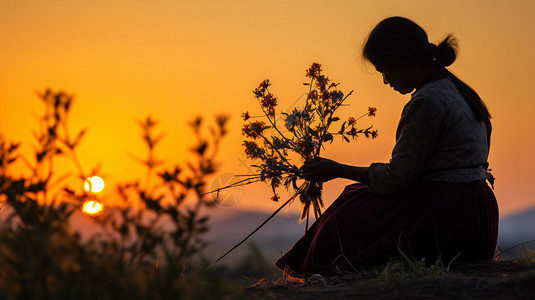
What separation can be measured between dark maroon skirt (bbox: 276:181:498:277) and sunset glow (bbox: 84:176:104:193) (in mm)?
2249

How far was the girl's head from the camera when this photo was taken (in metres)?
4.43

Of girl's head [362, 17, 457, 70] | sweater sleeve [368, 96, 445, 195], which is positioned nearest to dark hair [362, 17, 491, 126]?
girl's head [362, 17, 457, 70]

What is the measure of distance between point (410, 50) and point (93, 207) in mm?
2835

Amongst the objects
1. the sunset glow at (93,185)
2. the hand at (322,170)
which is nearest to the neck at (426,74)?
the hand at (322,170)

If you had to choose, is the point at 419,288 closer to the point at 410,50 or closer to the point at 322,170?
the point at 322,170

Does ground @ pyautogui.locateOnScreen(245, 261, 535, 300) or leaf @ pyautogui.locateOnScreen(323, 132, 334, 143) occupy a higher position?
leaf @ pyautogui.locateOnScreen(323, 132, 334, 143)

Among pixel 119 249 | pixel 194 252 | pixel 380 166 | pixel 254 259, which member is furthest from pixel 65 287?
pixel 380 166

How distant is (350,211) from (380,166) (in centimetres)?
47

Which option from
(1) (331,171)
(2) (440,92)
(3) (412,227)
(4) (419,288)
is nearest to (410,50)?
(2) (440,92)

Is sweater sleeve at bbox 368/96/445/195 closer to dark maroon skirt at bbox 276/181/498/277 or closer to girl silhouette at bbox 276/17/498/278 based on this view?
girl silhouette at bbox 276/17/498/278

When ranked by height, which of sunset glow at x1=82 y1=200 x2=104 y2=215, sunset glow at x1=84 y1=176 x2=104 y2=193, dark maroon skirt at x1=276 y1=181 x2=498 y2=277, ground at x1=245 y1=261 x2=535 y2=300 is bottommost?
ground at x1=245 y1=261 x2=535 y2=300

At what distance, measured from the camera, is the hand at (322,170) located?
4.54m

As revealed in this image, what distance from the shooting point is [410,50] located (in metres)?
4.43

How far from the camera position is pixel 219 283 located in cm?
229
